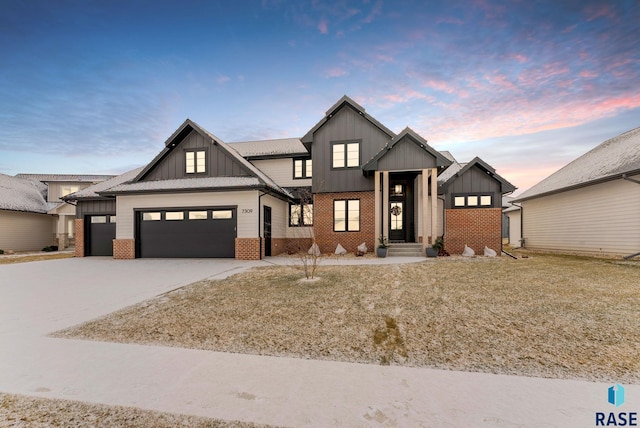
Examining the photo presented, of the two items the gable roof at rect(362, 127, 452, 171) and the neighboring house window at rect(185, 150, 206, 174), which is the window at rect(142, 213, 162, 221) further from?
the gable roof at rect(362, 127, 452, 171)

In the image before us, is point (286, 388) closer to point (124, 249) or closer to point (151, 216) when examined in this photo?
point (151, 216)

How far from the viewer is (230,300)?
631 cm

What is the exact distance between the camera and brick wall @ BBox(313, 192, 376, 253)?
50.0 ft

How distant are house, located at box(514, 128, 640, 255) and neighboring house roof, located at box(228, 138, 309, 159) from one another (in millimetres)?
16452

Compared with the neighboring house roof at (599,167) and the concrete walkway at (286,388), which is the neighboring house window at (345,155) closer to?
the neighboring house roof at (599,167)

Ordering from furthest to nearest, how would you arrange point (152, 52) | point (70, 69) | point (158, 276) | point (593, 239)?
point (593, 239), point (70, 69), point (152, 52), point (158, 276)

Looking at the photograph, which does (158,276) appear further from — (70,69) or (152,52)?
(70,69)

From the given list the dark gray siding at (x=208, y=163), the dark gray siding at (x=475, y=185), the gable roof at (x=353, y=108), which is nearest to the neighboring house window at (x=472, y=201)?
the dark gray siding at (x=475, y=185)

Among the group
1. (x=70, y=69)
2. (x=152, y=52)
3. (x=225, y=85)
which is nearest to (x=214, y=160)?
(x=225, y=85)

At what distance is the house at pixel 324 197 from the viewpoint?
1398 cm

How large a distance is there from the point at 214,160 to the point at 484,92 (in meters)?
14.6

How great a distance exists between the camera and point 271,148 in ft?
65.0

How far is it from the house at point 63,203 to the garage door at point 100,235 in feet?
30.9

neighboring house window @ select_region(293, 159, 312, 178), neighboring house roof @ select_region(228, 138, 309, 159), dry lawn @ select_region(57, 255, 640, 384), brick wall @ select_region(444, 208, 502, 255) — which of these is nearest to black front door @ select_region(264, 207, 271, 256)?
neighboring house window @ select_region(293, 159, 312, 178)
